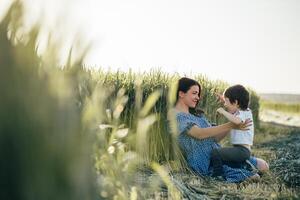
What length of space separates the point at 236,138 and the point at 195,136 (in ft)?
1.92

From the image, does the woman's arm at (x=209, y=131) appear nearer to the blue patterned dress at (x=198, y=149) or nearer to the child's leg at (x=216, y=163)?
the blue patterned dress at (x=198, y=149)

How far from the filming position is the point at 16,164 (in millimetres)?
1364

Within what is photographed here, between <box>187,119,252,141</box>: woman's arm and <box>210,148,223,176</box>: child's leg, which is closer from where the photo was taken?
<box>187,119,252,141</box>: woman's arm

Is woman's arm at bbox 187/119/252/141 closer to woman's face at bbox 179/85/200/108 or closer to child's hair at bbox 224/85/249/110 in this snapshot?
woman's face at bbox 179/85/200/108

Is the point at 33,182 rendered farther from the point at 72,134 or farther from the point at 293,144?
the point at 293,144

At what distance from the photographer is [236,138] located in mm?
6914

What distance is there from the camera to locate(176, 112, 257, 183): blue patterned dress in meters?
6.64

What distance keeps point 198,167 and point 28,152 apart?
5595 millimetres

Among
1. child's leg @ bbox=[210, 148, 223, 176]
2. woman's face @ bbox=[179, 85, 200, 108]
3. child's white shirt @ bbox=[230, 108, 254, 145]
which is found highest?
woman's face @ bbox=[179, 85, 200, 108]

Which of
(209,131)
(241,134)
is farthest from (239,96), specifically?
(209,131)

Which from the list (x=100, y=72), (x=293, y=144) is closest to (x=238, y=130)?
(x=100, y=72)

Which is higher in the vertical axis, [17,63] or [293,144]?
[17,63]

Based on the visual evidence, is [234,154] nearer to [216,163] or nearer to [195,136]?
[216,163]

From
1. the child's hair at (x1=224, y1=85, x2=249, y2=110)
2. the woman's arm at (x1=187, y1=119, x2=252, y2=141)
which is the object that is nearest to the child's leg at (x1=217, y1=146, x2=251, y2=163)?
the woman's arm at (x1=187, y1=119, x2=252, y2=141)
